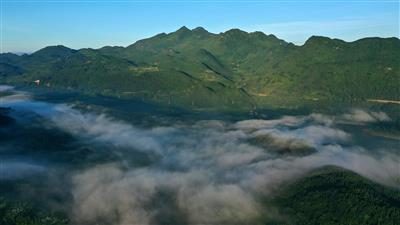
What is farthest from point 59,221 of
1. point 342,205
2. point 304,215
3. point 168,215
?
point 342,205

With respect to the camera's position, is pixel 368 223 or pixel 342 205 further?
pixel 342 205

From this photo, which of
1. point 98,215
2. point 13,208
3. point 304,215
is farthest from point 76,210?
point 304,215

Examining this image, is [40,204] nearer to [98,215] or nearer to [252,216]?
[98,215]

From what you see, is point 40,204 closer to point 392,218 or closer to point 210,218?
point 210,218

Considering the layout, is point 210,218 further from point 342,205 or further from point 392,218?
point 392,218

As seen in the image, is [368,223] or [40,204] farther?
[40,204]

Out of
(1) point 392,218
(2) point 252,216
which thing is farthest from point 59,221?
(1) point 392,218

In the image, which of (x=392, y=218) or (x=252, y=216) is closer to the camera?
(x=392, y=218)
